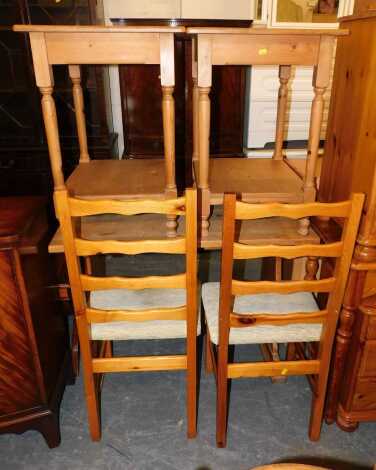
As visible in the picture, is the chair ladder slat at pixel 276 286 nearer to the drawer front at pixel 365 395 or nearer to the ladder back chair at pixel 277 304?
the ladder back chair at pixel 277 304

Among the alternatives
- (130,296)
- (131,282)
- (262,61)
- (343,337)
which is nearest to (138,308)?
(130,296)

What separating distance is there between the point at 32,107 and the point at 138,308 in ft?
6.44

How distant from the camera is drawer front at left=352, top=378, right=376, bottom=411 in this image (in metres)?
1.57

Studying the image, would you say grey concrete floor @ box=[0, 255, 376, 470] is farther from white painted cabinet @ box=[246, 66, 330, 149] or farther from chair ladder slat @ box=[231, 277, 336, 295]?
white painted cabinet @ box=[246, 66, 330, 149]

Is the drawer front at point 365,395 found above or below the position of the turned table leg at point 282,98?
below

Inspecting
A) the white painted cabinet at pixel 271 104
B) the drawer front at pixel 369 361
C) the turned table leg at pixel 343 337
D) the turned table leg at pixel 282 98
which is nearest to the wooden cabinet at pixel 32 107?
the white painted cabinet at pixel 271 104

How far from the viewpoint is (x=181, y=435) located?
1.67 metres

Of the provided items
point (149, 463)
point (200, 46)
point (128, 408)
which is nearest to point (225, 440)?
point (149, 463)

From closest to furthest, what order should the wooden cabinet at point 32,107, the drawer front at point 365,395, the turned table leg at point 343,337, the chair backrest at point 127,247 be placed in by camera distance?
Answer: 1. the chair backrest at point 127,247
2. the turned table leg at point 343,337
3. the drawer front at point 365,395
4. the wooden cabinet at point 32,107

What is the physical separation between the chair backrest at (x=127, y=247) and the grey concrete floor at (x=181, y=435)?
0.59 metres

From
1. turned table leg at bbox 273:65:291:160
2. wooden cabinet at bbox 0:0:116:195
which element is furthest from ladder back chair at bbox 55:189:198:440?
wooden cabinet at bbox 0:0:116:195

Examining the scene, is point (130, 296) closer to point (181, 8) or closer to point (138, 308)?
point (138, 308)

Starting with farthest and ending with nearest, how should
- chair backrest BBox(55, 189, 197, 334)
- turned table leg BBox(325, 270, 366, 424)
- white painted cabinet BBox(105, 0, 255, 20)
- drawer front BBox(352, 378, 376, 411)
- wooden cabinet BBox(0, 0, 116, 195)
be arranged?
white painted cabinet BBox(105, 0, 255, 20), wooden cabinet BBox(0, 0, 116, 195), drawer front BBox(352, 378, 376, 411), turned table leg BBox(325, 270, 366, 424), chair backrest BBox(55, 189, 197, 334)

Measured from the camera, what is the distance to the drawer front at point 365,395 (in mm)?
1572
